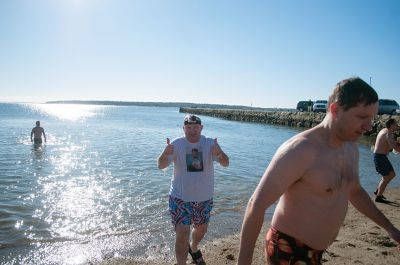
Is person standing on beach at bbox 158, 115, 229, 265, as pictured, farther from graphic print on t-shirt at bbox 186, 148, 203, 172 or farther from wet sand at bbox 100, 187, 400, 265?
wet sand at bbox 100, 187, 400, 265

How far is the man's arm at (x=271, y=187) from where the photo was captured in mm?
2002

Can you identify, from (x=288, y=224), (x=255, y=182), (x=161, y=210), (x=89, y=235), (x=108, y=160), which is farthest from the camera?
(x=108, y=160)

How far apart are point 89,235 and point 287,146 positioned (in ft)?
18.6

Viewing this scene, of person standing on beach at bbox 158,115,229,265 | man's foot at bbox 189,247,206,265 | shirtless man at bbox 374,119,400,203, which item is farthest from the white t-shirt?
shirtless man at bbox 374,119,400,203

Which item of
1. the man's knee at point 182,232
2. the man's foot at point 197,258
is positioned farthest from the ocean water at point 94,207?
the man's knee at point 182,232

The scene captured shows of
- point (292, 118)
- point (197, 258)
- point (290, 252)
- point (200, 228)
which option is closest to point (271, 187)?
point (290, 252)

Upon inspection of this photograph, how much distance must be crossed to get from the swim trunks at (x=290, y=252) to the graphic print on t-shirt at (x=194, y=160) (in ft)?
7.76

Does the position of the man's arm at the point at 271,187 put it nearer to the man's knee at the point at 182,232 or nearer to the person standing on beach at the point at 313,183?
the person standing on beach at the point at 313,183

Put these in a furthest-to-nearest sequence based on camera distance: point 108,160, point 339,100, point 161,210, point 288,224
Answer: point 108,160 → point 161,210 → point 288,224 → point 339,100

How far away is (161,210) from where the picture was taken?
344 inches

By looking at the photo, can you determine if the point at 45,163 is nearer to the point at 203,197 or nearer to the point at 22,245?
the point at 22,245

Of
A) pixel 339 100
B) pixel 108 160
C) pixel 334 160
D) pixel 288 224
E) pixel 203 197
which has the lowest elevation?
pixel 108 160

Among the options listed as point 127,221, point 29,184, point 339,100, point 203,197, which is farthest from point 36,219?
point 339,100

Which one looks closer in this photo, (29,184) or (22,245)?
(22,245)
